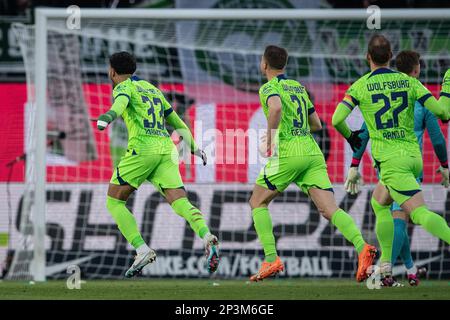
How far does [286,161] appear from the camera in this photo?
947cm

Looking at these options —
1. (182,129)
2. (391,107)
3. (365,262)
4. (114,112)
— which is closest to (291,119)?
(391,107)

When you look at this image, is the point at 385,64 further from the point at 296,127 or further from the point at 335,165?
A: the point at 335,165

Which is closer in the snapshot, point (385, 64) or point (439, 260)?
point (385, 64)

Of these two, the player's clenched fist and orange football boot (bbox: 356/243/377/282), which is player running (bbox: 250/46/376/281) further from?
orange football boot (bbox: 356/243/377/282)

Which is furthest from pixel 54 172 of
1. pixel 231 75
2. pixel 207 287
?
pixel 207 287

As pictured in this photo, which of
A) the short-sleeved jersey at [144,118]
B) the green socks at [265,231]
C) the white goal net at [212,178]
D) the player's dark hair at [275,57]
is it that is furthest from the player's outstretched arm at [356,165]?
the white goal net at [212,178]

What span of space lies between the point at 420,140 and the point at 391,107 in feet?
4.69

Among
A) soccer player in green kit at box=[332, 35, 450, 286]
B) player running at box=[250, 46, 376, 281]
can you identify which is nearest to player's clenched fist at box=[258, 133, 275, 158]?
player running at box=[250, 46, 376, 281]

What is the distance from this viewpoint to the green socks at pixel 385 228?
976 cm

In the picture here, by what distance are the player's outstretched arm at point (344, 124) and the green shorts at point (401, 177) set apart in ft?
1.57

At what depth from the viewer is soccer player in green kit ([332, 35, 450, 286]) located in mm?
8844

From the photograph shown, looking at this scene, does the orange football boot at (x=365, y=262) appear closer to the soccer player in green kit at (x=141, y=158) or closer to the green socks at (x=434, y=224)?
the green socks at (x=434, y=224)
